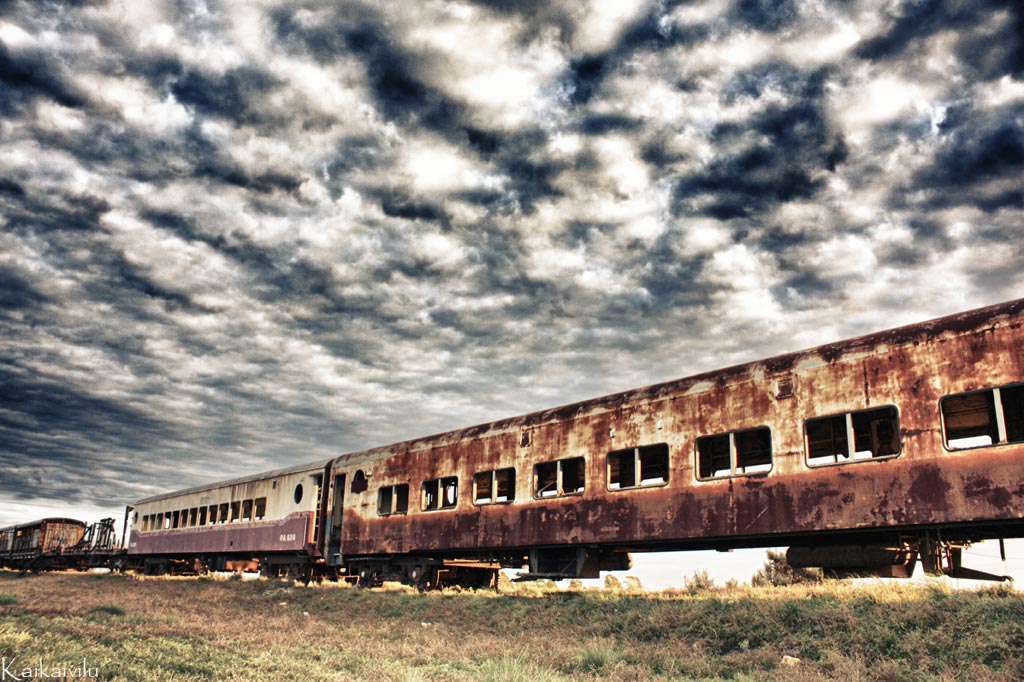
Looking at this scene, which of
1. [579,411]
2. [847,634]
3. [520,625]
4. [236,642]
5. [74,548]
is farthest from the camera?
[74,548]

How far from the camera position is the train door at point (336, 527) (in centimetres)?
2120

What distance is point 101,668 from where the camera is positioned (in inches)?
296

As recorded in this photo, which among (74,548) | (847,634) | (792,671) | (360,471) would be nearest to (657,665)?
(792,671)

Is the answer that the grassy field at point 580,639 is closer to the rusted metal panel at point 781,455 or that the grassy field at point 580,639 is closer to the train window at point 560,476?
the rusted metal panel at point 781,455

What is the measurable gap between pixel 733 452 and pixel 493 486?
5.93m

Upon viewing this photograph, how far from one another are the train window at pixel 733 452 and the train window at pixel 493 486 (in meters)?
4.30

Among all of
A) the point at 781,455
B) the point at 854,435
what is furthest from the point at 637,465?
the point at 854,435

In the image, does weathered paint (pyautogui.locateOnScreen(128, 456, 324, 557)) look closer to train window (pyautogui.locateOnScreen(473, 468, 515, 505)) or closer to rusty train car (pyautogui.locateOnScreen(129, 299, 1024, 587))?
rusty train car (pyautogui.locateOnScreen(129, 299, 1024, 587))

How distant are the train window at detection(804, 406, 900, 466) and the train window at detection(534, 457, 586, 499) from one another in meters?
4.30

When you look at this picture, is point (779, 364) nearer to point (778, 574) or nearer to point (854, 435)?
point (854, 435)

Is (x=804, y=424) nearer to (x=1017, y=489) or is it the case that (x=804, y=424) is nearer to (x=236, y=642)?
(x=1017, y=489)

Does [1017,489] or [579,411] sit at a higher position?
[579,411]

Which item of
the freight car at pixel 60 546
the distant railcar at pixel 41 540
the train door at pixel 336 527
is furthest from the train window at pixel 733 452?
the distant railcar at pixel 41 540

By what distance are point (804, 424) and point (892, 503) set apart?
162cm
